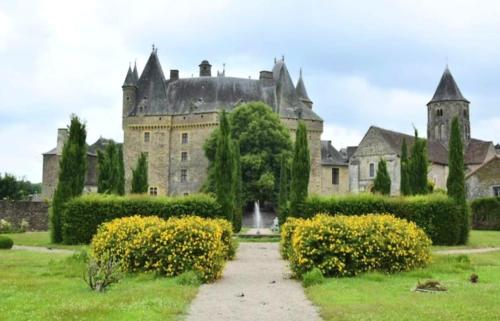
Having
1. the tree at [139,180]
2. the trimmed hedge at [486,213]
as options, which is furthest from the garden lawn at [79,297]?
the trimmed hedge at [486,213]

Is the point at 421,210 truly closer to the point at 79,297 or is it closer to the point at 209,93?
the point at 79,297

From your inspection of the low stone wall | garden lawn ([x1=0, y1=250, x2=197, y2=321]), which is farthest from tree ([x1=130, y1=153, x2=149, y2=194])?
garden lawn ([x1=0, y1=250, x2=197, y2=321])

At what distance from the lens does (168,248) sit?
14680 mm

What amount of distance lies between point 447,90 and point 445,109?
3.19 m

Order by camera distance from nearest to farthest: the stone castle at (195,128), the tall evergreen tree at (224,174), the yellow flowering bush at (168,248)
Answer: the yellow flowering bush at (168,248), the tall evergreen tree at (224,174), the stone castle at (195,128)

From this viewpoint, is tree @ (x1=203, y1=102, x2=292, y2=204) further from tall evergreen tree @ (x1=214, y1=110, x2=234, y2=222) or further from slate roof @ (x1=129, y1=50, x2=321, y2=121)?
tall evergreen tree @ (x1=214, y1=110, x2=234, y2=222)

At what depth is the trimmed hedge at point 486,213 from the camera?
139ft

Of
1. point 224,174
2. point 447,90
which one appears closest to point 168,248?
point 224,174

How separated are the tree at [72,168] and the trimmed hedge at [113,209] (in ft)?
3.07

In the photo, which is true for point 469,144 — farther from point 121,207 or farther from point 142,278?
point 142,278

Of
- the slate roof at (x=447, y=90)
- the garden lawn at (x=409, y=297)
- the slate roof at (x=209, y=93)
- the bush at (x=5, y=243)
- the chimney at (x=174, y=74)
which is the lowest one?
the garden lawn at (x=409, y=297)

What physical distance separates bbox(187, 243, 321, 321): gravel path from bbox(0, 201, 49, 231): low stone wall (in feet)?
92.1

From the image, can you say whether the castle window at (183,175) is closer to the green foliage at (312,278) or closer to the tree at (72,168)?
the tree at (72,168)

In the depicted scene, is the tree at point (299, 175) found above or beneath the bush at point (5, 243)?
above
